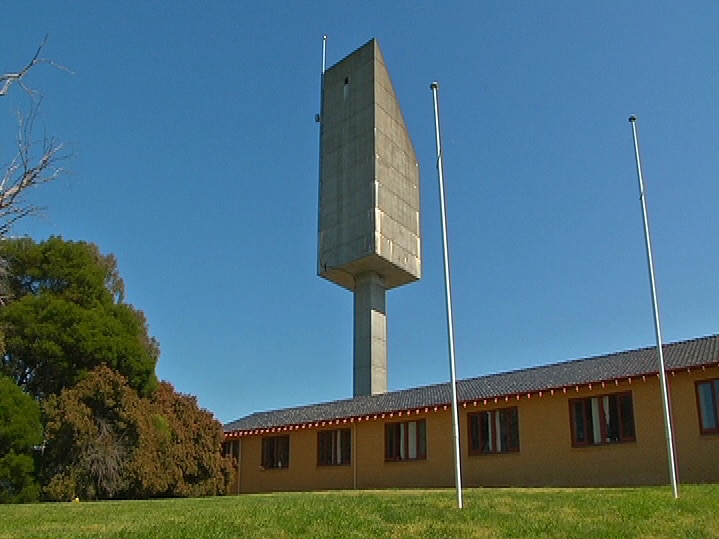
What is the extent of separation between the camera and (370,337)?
3806cm

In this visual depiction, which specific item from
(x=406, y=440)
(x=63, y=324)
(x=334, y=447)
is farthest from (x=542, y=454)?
(x=63, y=324)

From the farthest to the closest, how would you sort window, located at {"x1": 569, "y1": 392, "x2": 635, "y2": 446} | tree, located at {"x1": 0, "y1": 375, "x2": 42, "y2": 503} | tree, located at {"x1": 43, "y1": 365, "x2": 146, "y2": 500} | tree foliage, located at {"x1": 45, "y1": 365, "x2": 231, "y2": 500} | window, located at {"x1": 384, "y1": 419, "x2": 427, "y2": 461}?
window, located at {"x1": 384, "y1": 419, "x2": 427, "y2": 461} < tree foliage, located at {"x1": 45, "y1": 365, "x2": 231, "y2": 500} < tree, located at {"x1": 43, "y1": 365, "x2": 146, "y2": 500} < tree, located at {"x1": 0, "y1": 375, "x2": 42, "y2": 503} < window, located at {"x1": 569, "y1": 392, "x2": 635, "y2": 446}

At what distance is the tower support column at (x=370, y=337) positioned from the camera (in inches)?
1483

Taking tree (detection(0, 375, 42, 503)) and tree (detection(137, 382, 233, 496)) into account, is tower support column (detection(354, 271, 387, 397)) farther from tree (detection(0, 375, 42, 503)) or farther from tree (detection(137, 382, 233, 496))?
tree (detection(0, 375, 42, 503))

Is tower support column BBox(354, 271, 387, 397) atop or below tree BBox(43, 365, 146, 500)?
atop

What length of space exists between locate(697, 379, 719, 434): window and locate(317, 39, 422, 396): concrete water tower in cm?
1856

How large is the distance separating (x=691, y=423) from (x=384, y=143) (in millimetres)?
23056

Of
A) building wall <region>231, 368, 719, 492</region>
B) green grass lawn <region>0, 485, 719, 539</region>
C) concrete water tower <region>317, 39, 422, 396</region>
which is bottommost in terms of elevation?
green grass lawn <region>0, 485, 719, 539</region>

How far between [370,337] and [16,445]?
17028 mm

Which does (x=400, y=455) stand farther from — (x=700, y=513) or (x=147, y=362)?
(x=700, y=513)

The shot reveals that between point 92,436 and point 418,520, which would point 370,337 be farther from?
point 418,520

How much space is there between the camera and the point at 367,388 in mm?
37500

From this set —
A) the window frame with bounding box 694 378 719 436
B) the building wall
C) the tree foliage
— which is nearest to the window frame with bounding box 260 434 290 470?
the building wall

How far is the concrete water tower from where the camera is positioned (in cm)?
3819
